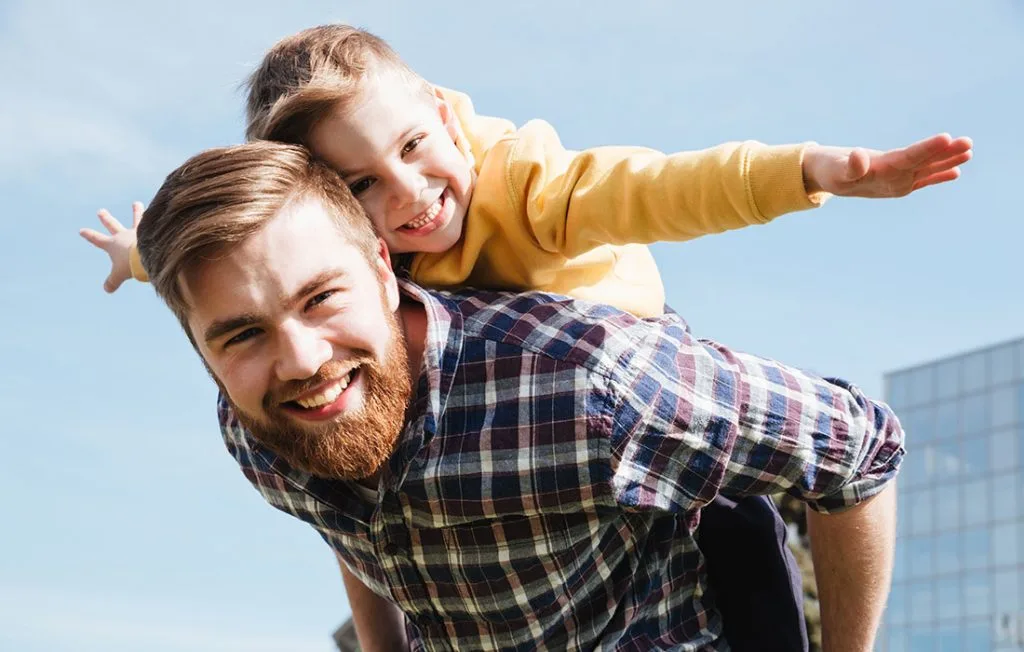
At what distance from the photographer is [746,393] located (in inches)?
122

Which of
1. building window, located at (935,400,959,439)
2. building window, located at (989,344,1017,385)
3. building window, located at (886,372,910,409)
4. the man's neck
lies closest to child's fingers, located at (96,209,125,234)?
the man's neck

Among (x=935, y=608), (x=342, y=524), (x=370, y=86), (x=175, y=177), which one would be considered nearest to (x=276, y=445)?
(x=342, y=524)

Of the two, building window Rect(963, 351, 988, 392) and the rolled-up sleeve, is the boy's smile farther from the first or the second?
building window Rect(963, 351, 988, 392)

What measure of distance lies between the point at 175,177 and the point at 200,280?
266 millimetres

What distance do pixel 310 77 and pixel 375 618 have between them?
5.25 ft

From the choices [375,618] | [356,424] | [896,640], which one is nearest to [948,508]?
[896,640]

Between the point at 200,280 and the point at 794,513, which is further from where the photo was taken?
the point at 794,513

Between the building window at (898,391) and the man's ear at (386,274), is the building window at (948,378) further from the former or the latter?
the man's ear at (386,274)

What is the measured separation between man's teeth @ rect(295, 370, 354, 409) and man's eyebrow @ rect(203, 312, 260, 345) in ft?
0.70

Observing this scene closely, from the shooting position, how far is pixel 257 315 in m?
3.07

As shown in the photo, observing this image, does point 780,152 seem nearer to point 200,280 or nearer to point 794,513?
point 200,280

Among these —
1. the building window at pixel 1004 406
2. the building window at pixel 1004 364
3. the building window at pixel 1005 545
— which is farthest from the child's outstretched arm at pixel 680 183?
the building window at pixel 1004 364

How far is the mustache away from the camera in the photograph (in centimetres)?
312

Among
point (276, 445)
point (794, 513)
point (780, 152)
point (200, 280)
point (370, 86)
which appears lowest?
point (794, 513)
